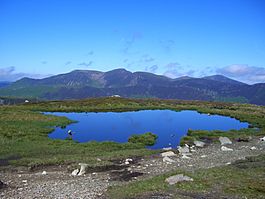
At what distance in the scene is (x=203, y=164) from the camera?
31016 millimetres

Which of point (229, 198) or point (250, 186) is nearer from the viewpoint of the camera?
point (229, 198)

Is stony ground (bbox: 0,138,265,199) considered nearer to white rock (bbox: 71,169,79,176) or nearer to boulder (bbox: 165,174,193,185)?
white rock (bbox: 71,169,79,176)

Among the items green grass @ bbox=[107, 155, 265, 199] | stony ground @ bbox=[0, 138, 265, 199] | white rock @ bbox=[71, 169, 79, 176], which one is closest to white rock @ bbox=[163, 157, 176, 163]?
stony ground @ bbox=[0, 138, 265, 199]

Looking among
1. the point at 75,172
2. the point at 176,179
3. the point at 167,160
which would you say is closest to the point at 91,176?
the point at 75,172

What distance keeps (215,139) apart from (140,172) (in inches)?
984

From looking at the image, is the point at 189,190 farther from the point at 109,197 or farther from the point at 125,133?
the point at 125,133

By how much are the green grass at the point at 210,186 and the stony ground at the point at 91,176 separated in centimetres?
203

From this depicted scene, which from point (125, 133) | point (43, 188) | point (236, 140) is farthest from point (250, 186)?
point (125, 133)

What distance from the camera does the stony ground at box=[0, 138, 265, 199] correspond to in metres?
22.5

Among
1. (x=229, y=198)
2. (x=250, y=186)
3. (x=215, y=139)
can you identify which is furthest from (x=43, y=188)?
(x=215, y=139)

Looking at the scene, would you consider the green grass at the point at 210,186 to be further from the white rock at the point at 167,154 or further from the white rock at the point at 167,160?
the white rock at the point at 167,154

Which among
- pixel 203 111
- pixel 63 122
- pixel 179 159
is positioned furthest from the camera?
pixel 203 111

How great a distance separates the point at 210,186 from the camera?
73.8ft

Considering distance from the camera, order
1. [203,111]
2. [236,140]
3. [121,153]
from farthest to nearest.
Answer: [203,111] < [236,140] < [121,153]
